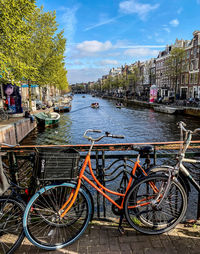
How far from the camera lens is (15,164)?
289 centimetres

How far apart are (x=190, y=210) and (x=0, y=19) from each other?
13633 millimetres

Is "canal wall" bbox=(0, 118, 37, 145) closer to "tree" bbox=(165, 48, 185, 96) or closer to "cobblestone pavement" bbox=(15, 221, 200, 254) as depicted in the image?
"cobblestone pavement" bbox=(15, 221, 200, 254)

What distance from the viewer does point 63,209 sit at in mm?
2521

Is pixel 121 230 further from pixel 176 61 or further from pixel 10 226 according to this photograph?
pixel 176 61

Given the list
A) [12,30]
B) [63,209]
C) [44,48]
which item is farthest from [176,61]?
[63,209]

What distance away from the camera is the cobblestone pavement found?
2379mm

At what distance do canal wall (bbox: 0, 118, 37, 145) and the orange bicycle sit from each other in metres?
10.7

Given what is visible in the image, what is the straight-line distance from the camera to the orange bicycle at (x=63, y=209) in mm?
2377

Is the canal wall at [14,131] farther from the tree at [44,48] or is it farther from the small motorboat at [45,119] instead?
the tree at [44,48]

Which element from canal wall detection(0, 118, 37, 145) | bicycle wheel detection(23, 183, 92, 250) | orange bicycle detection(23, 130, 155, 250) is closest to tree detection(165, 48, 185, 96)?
canal wall detection(0, 118, 37, 145)

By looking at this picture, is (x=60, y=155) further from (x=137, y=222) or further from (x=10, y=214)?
(x=137, y=222)

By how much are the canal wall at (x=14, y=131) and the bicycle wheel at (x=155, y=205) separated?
37.0 ft

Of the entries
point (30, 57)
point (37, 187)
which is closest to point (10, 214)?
point (37, 187)

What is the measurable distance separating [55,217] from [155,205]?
132 cm
